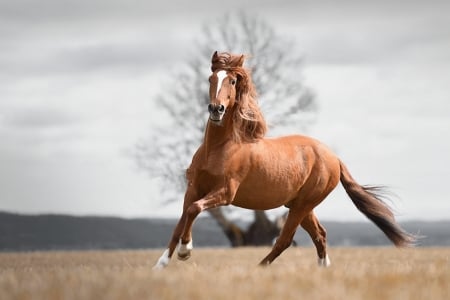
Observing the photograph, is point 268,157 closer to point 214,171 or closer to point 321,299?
point 214,171

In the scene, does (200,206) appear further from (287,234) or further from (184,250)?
(287,234)

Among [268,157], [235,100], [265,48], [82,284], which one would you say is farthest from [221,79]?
[265,48]

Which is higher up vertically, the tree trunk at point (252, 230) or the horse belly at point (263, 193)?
the horse belly at point (263, 193)

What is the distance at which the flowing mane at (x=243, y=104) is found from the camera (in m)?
8.14

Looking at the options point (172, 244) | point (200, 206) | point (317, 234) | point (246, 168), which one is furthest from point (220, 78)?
point (317, 234)

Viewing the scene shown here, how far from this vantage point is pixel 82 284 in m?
5.30

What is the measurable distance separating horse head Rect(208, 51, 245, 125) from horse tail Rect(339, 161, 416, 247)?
2979mm

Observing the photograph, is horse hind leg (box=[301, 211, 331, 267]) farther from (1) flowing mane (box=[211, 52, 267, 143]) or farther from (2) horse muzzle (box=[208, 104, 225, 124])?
(2) horse muzzle (box=[208, 104, 225, 124])

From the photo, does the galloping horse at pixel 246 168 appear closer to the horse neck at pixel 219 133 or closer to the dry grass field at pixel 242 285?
the horse neck at pixel 219 133

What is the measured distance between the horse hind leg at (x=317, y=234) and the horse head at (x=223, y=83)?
2.22 m

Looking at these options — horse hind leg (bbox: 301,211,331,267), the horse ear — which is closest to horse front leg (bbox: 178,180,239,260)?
the horse ear

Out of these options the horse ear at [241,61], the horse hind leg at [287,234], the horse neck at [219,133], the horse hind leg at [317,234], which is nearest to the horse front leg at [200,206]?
the horse neck at [219,133]

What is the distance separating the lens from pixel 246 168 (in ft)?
27.5

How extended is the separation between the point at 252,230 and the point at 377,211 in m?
9.43
